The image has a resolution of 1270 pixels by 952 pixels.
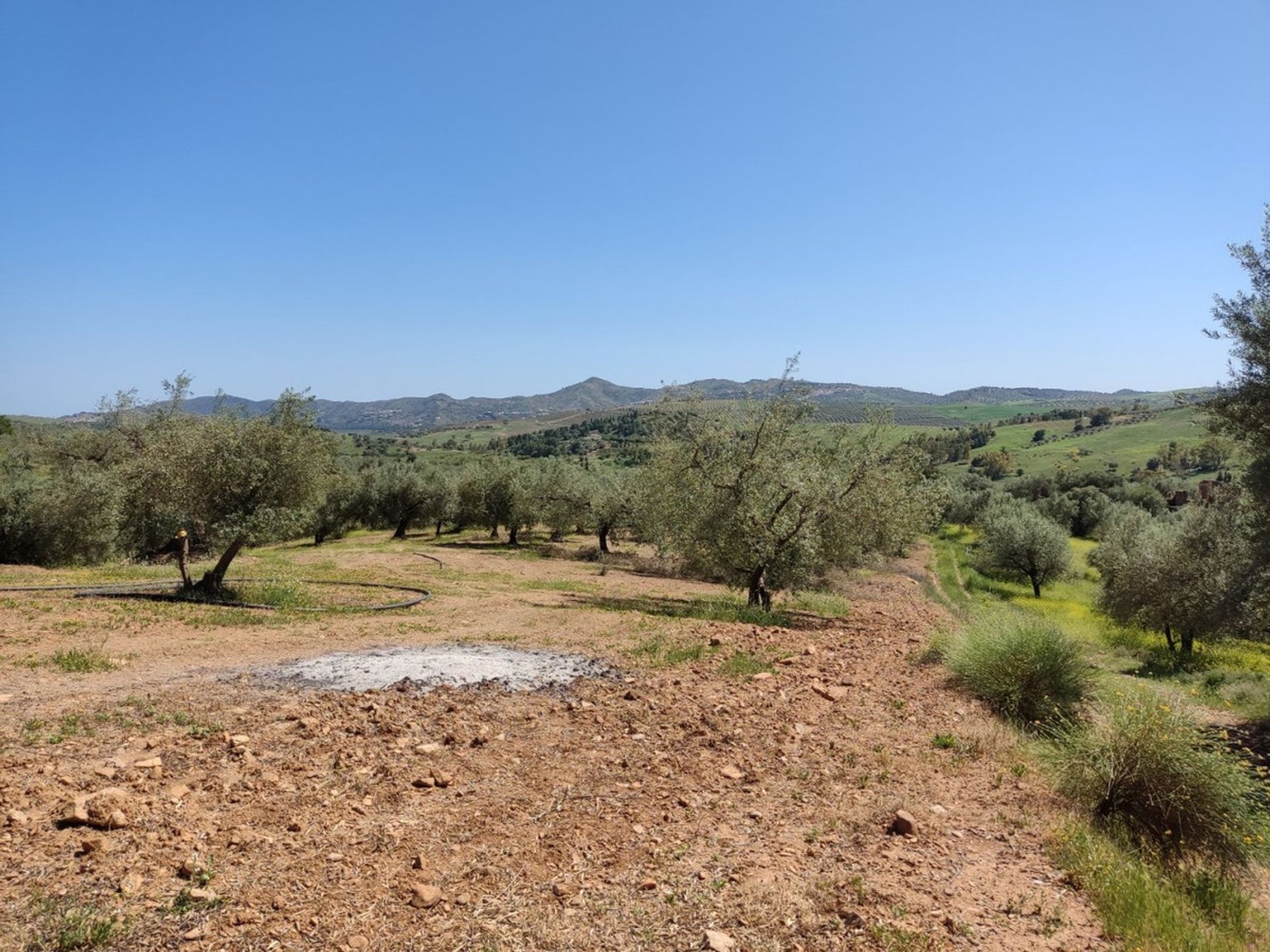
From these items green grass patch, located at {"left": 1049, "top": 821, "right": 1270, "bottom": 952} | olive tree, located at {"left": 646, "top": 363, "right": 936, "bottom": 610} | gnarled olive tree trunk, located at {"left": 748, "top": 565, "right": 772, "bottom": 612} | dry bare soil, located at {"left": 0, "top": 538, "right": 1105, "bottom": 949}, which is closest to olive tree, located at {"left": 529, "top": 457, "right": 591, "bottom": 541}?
olive tree, located at {"left": 646, "top": 363, "right": 936, "bottom": 610}

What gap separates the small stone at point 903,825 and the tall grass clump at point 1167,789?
2.23 m

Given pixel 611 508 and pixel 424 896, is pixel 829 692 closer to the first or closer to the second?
pixel 424 896

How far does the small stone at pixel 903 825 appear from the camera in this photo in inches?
229

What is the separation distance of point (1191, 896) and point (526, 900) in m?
5.71

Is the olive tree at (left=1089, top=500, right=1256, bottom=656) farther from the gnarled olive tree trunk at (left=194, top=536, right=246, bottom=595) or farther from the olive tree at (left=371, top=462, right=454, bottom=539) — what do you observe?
the olive tree at (left=371, top=462, right=454, bottom=539)

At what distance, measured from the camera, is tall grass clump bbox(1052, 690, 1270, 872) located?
20.8 ft

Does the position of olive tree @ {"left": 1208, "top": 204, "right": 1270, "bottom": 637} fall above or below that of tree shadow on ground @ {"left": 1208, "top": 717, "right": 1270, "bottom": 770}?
above

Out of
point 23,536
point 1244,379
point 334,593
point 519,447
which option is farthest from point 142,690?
point 519,447

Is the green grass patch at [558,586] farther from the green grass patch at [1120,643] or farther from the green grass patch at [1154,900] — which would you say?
the green grass patch at [1154,900]

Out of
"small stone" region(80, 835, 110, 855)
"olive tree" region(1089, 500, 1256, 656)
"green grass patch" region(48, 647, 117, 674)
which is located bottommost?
"olive tree" region(1089, 500, 1256, 656)

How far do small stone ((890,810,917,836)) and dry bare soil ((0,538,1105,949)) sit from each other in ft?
0.31

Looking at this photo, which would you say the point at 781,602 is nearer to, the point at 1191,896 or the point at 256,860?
the point at 1191,896

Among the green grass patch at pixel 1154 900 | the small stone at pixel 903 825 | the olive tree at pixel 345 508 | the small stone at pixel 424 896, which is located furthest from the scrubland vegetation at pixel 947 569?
the small stone at pixel 424 896

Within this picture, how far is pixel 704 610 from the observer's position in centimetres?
1934
